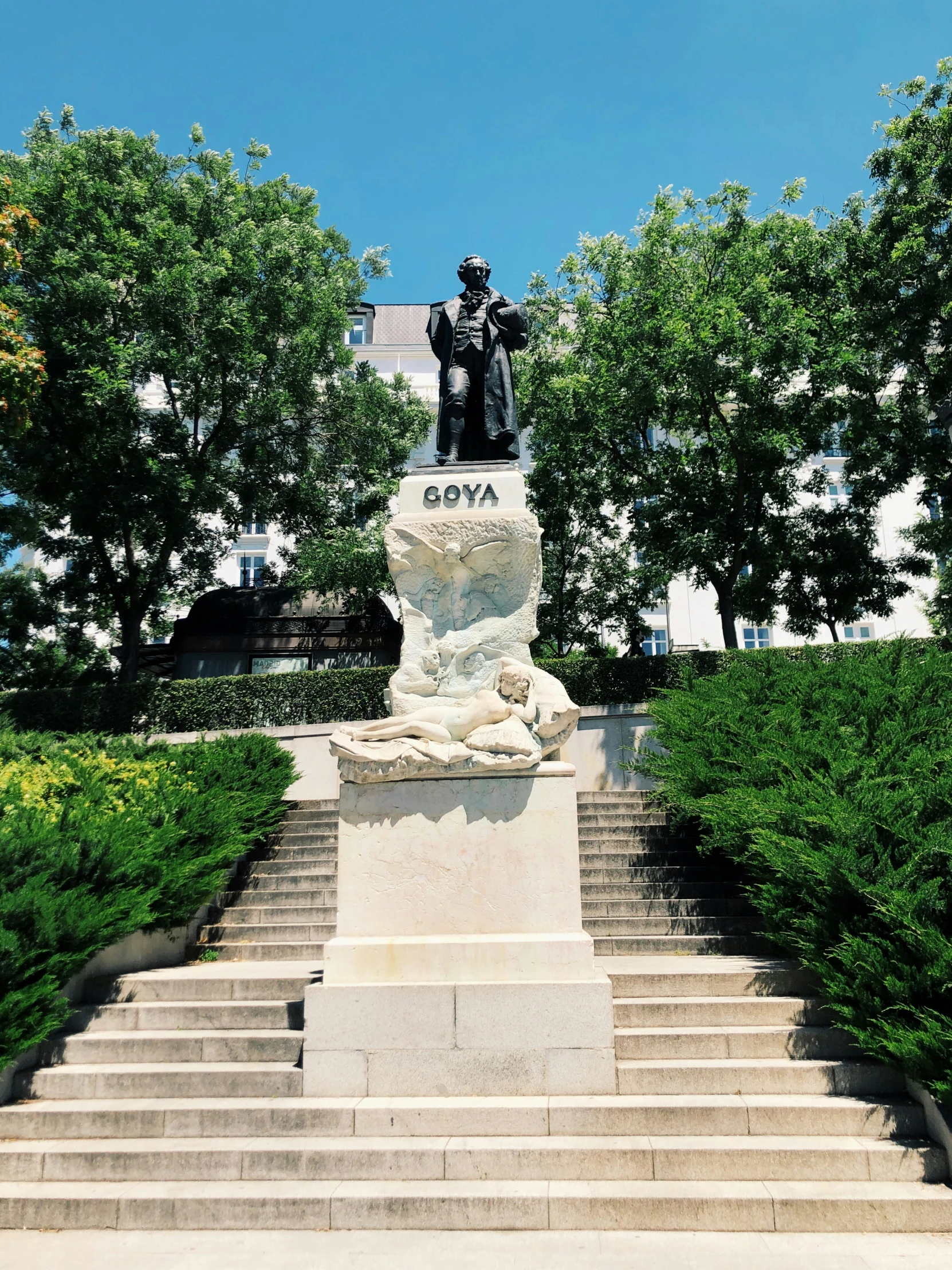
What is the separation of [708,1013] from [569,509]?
18296mm

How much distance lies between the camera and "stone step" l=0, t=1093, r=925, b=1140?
16.2 ft

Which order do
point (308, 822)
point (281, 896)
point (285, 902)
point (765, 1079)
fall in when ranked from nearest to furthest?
point (765, 1079), point (285, 902), point (281, 896), point (308, 822)

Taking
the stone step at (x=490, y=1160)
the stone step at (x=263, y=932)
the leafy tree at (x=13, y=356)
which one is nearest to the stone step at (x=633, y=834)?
the stone step at (x=263, y=932)

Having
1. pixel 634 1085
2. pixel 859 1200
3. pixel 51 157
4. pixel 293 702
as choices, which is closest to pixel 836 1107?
pixel 859 1200

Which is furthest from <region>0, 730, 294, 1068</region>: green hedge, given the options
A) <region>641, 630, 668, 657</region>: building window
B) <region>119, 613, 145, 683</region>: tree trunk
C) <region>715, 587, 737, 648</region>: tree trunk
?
<region>641, 630, 668, 657</region>: building window

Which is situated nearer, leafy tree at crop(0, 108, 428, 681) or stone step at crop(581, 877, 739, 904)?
stone step at crop(581, 877, 739, 904)

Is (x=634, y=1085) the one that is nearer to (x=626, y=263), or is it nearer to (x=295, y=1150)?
(x=295, y=1150)

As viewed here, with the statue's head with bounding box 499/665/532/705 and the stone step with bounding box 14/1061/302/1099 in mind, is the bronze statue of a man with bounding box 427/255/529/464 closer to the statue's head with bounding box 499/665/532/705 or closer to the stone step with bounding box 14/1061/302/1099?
the statue's head with bounding box 499/665/532/705

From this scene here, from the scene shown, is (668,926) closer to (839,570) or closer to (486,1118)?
(486,1118)

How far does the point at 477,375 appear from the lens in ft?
26.1

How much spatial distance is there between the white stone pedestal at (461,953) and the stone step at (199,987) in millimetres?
1204

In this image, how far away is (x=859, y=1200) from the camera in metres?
4.34

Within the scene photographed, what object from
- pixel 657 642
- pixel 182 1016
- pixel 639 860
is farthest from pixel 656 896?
pixel 657 642

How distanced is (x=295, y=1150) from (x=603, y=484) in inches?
746
